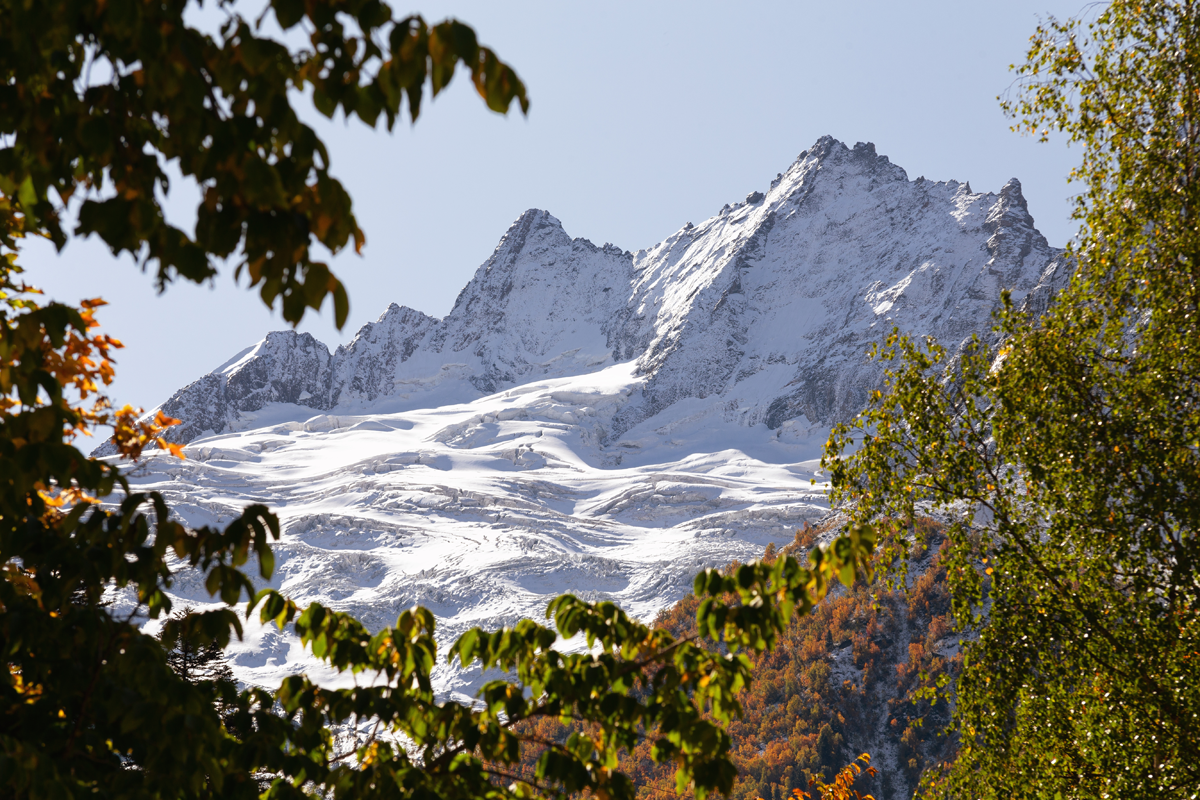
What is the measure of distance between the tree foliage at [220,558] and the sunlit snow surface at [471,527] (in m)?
121

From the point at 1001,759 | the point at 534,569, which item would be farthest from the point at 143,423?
the point at 534,569

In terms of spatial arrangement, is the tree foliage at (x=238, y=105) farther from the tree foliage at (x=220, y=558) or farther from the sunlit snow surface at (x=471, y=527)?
the sunlit snow surface at (x=471, y=527)

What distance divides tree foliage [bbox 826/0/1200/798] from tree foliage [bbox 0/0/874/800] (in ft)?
20.3

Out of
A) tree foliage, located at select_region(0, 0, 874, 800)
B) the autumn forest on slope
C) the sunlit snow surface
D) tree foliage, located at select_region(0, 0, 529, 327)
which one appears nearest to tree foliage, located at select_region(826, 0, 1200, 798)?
the autumn forest on slope

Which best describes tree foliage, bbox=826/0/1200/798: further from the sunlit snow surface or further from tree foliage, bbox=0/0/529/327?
the sunlit snow surface

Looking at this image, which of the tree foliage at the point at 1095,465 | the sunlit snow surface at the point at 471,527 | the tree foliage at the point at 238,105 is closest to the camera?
the tree foliage at the point at 238,105

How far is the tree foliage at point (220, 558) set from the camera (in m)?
2.56

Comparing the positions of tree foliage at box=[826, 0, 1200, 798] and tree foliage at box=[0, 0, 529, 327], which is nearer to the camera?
tree foliage at box=[0, 0, 529, 327]

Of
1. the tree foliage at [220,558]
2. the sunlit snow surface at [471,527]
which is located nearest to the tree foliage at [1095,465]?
the tree foliage at [220,558]

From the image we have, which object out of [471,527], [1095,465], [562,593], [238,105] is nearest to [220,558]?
[238,105]

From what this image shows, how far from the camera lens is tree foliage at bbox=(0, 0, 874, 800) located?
8.39ft

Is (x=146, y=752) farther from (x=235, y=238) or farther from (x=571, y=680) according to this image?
(x=235, y=238)

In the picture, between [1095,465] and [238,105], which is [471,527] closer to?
[1095,465]

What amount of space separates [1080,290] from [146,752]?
9.50 meters
